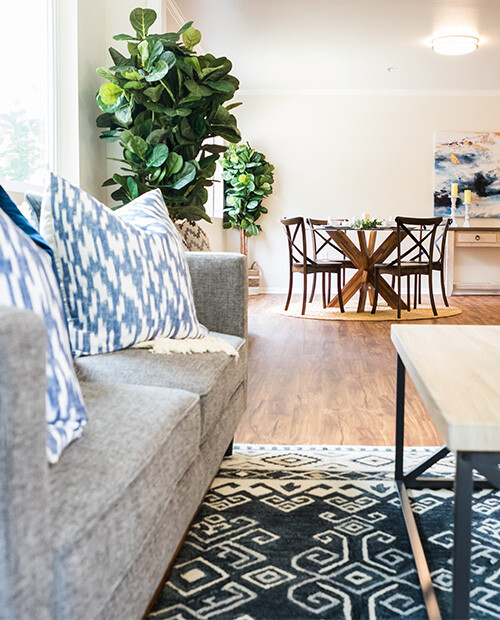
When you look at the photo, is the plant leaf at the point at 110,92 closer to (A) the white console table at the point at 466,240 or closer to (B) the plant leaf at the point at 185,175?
(B) the plant leaf at the point at 185,175

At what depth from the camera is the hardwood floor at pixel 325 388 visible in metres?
2.46

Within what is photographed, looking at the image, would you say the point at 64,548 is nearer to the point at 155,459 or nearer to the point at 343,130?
the point at 155,459

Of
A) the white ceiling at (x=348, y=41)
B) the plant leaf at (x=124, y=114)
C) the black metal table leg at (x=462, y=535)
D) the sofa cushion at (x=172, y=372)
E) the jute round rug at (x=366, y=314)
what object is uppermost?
the white ceiling at (x=348, y=41)

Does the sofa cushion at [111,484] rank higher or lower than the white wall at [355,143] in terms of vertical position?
lower

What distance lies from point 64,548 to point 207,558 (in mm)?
779

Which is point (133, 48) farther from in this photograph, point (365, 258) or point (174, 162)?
point (365, 258)

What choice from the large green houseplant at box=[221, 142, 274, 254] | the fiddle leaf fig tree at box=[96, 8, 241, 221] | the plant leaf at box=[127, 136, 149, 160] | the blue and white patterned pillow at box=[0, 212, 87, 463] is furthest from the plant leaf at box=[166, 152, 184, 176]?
the large green houseplant at box=[221, 142, 274, 254]

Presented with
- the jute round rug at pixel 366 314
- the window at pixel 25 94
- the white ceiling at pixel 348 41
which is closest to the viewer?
the window at pixel 25 94

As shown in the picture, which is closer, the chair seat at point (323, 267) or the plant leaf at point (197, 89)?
the plant leaf at point (197, 89)

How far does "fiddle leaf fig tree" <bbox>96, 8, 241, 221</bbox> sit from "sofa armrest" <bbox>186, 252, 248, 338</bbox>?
3.38ft

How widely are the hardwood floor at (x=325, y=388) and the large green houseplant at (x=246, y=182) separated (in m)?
2.76

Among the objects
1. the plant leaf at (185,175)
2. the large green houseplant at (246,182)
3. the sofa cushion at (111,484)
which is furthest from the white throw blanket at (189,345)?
the large green houseplant at (246,182)

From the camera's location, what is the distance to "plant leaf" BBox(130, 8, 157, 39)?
3084 mm

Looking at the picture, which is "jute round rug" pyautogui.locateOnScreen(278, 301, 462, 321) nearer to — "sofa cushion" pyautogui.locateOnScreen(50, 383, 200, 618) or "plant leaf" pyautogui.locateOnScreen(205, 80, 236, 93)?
"plant leaf" pyautogui.locateOnScreen(205, 80, 236, 93)
